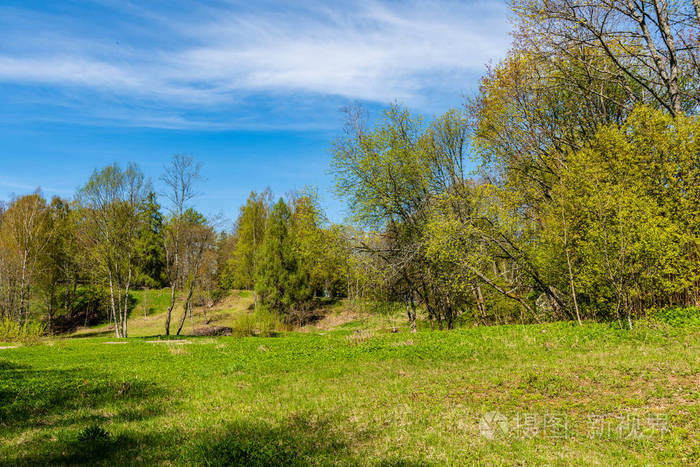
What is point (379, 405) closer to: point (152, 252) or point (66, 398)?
point (66, 398)

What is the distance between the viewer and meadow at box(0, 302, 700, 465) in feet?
15.5

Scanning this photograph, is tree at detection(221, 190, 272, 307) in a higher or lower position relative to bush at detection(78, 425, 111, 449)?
higher

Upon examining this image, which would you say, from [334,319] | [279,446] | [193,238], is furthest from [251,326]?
[279,446]

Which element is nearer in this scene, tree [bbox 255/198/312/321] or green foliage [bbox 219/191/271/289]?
tree [bbox 255/198/312/321]

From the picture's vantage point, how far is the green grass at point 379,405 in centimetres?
473

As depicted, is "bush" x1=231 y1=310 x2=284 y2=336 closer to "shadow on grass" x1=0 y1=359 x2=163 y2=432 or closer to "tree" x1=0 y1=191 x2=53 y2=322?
"shadow on grass" x1=0 y1=359 x2=163 y2=432

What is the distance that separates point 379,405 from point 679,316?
10.4m

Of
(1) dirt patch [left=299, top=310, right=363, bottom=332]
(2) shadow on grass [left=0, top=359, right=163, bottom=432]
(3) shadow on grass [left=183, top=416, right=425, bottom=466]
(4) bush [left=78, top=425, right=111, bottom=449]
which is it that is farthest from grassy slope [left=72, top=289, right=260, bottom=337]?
(3) shadow on grass [left=183, top=416, right=425, bottom=466]

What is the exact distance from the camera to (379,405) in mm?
6715

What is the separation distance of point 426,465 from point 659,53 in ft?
62.8

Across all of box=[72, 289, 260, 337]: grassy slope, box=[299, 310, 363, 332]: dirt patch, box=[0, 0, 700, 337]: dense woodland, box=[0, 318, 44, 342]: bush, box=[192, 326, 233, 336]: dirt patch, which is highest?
box=[0, 0, 700, 337]: dense woodland

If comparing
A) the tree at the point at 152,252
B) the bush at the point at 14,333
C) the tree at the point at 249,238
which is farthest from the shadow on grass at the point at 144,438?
the tree at the point at 152,252

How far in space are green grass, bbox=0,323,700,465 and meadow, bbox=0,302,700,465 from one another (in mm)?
29

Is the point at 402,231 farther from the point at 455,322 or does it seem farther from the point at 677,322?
the point at 677,322
